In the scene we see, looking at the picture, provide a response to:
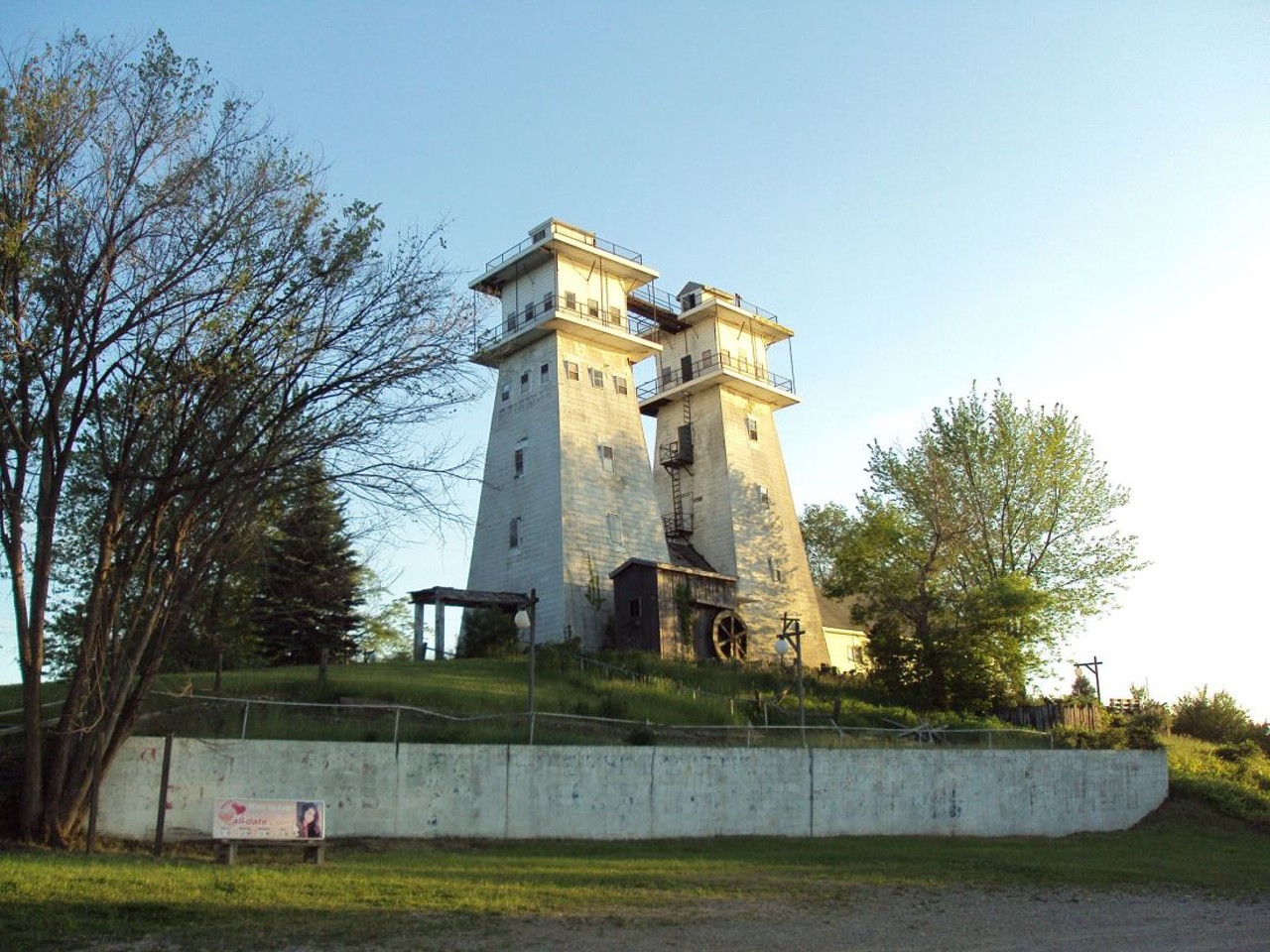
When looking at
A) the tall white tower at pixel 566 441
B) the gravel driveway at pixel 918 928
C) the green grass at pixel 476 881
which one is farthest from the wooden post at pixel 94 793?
the tall white tower at pixel 566 441

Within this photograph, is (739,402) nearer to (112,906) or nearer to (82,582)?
(82,582)

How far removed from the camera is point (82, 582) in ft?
105

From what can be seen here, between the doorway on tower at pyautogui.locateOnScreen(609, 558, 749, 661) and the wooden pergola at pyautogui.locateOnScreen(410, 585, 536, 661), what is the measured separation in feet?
12.7

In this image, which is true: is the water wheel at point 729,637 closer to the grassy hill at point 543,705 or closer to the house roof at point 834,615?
the grassy hill at point 543,705

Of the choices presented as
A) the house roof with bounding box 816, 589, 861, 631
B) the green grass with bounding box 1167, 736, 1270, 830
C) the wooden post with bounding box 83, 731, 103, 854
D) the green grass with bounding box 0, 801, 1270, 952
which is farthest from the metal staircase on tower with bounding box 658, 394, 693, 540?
the wooden post with bounding box 83, 731, 103, 854

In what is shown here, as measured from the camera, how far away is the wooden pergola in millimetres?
40000

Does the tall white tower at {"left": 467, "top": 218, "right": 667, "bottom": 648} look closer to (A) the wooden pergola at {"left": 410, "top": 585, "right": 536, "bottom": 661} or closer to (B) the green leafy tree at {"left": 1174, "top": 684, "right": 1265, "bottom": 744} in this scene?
(A) the wooden pergola at {"left": 410, "top": 585, "right": 536, "bottom": 661}

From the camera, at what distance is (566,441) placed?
43.6m

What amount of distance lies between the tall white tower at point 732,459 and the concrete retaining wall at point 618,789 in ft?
60.2

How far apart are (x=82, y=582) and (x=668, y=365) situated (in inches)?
1169

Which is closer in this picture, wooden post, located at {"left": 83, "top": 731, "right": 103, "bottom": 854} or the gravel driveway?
the gravel driveway

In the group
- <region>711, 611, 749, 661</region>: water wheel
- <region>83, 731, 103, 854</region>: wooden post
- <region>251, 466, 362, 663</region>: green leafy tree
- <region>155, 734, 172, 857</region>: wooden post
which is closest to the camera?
<region>83, 731, 103, 854</region>: wooden post

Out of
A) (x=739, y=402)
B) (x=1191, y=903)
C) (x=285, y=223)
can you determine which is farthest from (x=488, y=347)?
(x=739, y=402)

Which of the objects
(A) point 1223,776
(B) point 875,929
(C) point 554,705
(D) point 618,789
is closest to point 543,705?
(C) point 554,705
